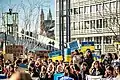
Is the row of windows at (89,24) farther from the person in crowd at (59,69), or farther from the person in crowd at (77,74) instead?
the person in crowd at (77,74)

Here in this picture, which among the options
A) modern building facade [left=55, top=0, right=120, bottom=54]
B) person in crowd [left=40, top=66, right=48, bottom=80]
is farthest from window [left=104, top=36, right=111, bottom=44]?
person in crowd [left=40, top=66, right=48, bottom=80]

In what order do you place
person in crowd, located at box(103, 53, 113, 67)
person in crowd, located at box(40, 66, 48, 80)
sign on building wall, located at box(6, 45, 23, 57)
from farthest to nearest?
sign on building wall, located at box(6, 45, 23, 57)
person in crowd, located at box(103, 53, 113, 67)
person in crowd, located at box(40, 66, 48, 80)

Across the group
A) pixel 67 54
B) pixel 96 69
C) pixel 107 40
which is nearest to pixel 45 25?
pixel 107 40

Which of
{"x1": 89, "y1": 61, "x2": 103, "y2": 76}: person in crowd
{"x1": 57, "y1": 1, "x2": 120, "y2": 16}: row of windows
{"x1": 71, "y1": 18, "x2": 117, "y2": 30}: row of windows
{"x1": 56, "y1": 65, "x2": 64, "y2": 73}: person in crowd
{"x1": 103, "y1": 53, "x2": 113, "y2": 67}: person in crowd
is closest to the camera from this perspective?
{"x1": 89, "y1": 61, "x2": 103, "y2": 76}: person in crowd

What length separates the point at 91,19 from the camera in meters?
79.3

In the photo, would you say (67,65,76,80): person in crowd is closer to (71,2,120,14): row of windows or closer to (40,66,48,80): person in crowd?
(40,66,48,80): person in crowd

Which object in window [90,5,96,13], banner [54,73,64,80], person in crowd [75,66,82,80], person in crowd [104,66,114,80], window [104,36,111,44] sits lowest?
window [104,36,111,44]

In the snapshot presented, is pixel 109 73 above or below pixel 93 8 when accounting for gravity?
below

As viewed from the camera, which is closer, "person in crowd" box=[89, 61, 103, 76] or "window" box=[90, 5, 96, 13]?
"person in crowd" box=[89, 61, 103, 76]

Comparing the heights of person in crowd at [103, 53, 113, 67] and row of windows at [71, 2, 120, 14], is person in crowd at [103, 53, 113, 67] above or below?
below

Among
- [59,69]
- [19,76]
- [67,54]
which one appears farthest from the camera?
[67,54]

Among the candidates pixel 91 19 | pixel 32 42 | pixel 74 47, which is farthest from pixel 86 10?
pixel 74 47

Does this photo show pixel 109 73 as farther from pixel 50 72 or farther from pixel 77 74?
pixel 50 72

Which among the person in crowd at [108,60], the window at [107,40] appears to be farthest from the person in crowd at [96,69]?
the window at [107,40]
